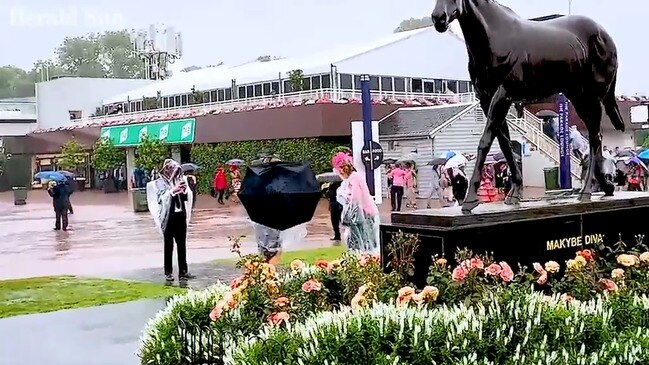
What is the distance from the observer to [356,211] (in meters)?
10.6

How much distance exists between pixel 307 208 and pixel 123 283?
10.4 feet

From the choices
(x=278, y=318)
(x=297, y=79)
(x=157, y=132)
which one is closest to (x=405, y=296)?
(x=278, y=318)

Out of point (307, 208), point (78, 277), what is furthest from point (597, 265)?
point (78, 277)

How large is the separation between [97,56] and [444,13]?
8977 cm

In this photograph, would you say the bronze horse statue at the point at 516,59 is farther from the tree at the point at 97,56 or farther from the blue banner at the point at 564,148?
the tree at the point at 97,56

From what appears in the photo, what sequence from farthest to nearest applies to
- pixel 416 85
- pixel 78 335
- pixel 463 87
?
pixel 463 87
pixel 416 85
pixel 78 335

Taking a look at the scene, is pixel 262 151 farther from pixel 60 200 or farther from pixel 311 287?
pixel 311 287

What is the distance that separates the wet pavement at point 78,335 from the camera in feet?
21.8

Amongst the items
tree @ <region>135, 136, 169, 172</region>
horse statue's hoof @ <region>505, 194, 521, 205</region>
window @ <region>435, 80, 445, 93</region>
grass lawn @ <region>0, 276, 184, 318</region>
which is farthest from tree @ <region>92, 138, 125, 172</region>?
horse statue's hoof @ <region>505, 194, 521, 205</region>

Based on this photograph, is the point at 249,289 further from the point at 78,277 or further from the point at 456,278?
the point at 78,277

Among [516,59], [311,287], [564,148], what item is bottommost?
[311,287]

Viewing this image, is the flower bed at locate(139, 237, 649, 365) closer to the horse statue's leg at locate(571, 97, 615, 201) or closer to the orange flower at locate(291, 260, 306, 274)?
the orange flower at locate(291, 260, 306, 274)

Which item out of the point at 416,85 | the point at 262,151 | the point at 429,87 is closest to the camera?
the point at 262,151

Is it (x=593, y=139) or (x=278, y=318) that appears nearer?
(x=278, y=318)
